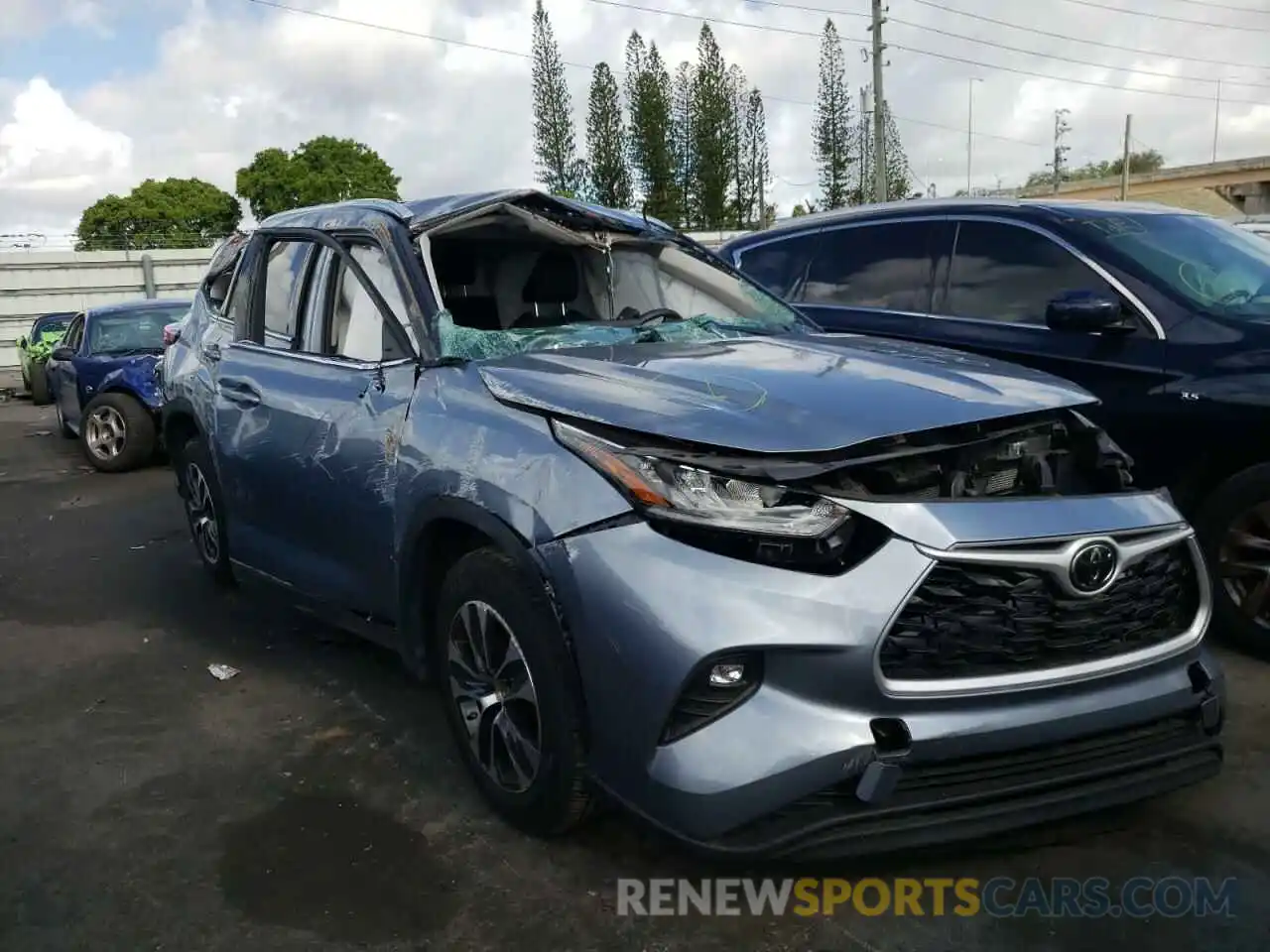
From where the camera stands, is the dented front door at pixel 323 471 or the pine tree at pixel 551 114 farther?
the pine tree at pixel 551 114

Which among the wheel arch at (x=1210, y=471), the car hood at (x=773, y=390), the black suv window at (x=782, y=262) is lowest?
the wheel arch at (x=1210, y=471)

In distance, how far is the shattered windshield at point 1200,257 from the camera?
181 inches

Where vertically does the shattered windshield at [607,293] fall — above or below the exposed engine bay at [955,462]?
above

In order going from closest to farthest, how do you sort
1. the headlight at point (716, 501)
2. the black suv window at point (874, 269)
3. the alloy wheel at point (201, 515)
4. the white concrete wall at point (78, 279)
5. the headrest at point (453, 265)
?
1. the headlight at point (716, 501)
2. the headrest at point (453, 265)
3. the alloy wheel at point (201, 515)
4. the black suv window at point (874, 269)
5. the white concrete wall at point (78, 279)

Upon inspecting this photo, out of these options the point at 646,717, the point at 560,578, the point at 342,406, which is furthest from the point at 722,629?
the point at 342,406

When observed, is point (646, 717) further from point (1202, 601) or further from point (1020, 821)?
point (1202, 601)

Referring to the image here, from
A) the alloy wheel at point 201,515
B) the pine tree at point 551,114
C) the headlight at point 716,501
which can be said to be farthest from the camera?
the pine tree at point 551,114

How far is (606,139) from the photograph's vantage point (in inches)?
2445

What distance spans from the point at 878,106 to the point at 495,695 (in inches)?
1631

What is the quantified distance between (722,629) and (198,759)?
2254mm

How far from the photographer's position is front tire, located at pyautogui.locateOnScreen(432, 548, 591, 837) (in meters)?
2.78

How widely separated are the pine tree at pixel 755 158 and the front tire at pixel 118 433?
5996 cm

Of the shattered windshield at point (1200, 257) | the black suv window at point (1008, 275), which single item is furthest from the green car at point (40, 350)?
the shattered windshield at point (1200, 257)

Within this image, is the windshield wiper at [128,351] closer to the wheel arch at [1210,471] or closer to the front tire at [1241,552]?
the wheel arch at [1210,471]
